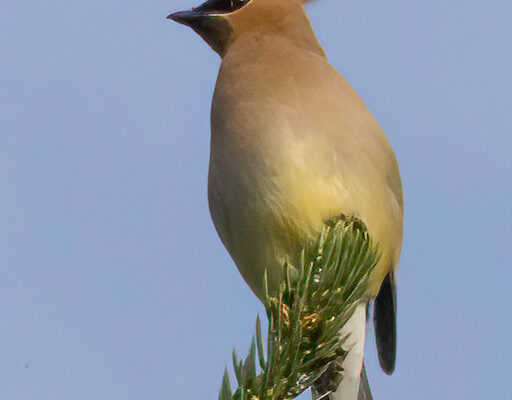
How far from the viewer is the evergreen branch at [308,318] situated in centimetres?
171

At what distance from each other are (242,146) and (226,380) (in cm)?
123

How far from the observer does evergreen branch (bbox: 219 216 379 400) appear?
1.71 m

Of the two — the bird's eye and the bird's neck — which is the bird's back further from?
the bird's eye

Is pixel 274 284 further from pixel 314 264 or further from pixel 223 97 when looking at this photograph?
pixel 314 264

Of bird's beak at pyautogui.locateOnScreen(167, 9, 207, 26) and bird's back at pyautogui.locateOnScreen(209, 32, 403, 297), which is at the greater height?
bird's beak at pyautogui.locateOnScreen(167, 9, 207, 26)

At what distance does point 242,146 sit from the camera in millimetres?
2754

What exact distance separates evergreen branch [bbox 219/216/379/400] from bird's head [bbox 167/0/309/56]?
1417 millimetres

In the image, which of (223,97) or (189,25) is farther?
(189,25)

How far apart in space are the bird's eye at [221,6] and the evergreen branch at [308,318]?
1.53 metres

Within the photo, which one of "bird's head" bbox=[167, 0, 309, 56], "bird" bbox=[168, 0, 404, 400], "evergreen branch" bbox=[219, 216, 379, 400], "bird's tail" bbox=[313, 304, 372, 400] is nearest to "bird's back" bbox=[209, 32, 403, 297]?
"bird" bbox=[168, 0, 404, 400]

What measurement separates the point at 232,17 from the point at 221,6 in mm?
105

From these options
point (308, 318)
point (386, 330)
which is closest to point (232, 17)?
point (386, 330)

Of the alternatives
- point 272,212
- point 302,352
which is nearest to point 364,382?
point 272,212

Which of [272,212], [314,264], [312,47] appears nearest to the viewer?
[314,264]
